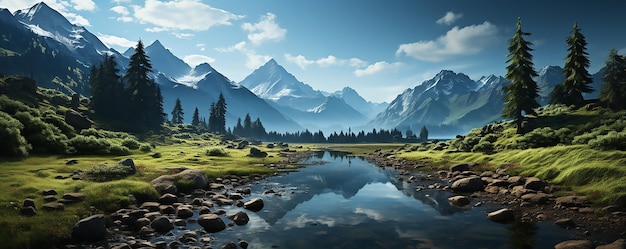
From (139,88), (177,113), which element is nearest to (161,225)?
(139,88)

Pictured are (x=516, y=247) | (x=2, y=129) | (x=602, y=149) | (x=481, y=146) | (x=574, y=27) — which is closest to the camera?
(x=516, y=247)

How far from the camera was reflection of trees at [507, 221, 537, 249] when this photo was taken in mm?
16672

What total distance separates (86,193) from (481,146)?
185 feet

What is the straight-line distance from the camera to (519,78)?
58188 mm

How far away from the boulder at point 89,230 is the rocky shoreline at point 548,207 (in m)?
23.9

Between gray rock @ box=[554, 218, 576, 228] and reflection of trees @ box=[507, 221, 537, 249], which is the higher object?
gray rock @ box=[554, 218, 576, 228]

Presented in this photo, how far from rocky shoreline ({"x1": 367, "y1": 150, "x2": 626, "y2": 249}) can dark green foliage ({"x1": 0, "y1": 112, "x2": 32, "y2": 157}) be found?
4440cm

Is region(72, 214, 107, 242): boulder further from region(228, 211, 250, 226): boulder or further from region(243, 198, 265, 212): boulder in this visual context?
region(243, 198, 265, 212): boulder

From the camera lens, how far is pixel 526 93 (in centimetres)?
5850

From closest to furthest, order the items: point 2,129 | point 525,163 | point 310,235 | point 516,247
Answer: point 516,247
point 310,235
point 2,129
point 525,163

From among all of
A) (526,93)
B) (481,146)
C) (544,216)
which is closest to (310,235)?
(544,216)

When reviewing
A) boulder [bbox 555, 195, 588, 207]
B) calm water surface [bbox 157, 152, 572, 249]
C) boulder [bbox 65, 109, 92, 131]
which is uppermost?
boulder [bbox 65, 109, 92, 131]

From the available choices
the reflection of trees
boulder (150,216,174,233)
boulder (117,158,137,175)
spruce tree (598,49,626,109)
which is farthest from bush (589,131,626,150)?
boulder (117,158,137,175)

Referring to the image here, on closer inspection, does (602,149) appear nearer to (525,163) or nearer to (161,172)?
(525,163)
